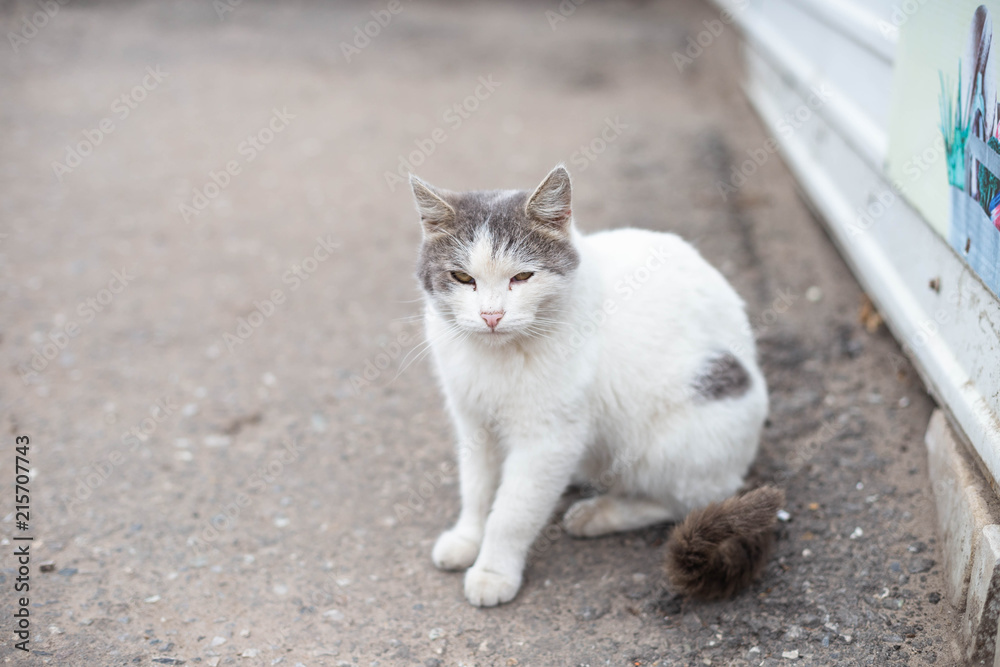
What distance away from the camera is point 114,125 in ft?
23.6

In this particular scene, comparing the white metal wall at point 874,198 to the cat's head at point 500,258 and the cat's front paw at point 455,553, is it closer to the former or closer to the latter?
the cat's head at point 500,258

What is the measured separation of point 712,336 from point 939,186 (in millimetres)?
1131

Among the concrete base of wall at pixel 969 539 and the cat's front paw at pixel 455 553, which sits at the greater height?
the concrete base of wall at pixel 969 539

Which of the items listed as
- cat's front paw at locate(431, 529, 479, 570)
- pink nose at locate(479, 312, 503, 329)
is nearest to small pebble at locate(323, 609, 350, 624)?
cat's front paw at locate(431, 529, 479, 570)

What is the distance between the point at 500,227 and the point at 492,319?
348 millimetres

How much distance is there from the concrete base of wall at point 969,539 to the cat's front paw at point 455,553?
5.80ft

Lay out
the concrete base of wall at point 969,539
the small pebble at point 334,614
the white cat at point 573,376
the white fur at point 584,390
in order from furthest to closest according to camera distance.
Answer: the small pebble at point 334,614
the white fur at point 584,390
the white cat at point 573,376
the concrete base of wall at point 969,539

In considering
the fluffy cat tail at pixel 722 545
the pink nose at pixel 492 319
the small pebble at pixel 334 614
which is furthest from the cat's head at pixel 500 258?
the small pebble at pixel 334 614

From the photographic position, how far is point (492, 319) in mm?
2621

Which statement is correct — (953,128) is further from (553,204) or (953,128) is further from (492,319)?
(492,319)

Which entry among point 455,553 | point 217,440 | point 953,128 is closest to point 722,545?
point 455,553

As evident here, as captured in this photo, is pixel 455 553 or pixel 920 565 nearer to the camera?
pixel 920 565

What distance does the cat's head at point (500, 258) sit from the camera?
2.67m

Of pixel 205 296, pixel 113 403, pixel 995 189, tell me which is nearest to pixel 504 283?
pixel 995 189
